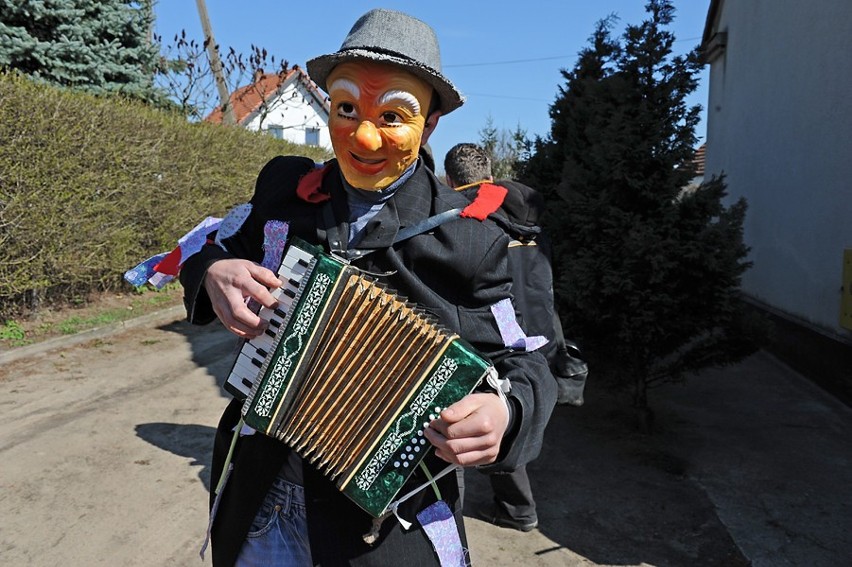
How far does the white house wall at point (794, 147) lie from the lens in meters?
6.12

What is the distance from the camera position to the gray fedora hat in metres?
1.52

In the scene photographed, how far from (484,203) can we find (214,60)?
15894mm

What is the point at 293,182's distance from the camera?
171 cm

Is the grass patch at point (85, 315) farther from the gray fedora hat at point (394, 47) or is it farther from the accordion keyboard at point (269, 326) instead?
the gray fedora hat at point (394, 47)

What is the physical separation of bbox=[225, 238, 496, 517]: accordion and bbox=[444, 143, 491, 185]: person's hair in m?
2.99

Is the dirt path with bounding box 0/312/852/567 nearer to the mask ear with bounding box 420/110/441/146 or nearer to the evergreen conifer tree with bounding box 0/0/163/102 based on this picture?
the mask ear with bounding box 420/110/441/146

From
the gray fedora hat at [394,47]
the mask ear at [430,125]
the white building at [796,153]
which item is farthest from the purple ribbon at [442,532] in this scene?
the white building at [796,153]

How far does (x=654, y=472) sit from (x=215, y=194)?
28.2 ft

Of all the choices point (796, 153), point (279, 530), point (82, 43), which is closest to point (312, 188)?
point (279, 530)

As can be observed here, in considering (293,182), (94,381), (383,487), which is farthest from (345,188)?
(94,381)

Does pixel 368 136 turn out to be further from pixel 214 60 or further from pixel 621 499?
pixel 214 60

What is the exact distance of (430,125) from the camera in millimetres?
1722

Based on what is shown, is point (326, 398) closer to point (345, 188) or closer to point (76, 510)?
point (345, 188)

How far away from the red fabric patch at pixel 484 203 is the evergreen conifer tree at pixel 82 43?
1012cm
